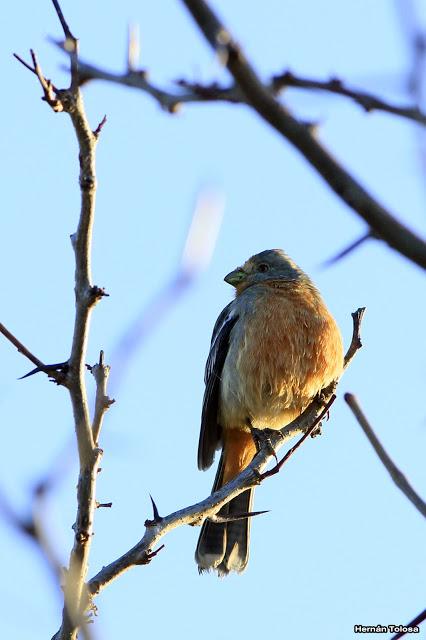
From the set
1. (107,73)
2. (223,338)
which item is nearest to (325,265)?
(107,73)

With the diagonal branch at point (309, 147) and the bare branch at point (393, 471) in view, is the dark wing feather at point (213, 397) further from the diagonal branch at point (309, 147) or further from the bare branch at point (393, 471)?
the diagonal branch at point (309, 147)

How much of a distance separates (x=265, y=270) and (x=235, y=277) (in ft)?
1.00

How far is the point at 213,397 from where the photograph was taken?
7992 mm

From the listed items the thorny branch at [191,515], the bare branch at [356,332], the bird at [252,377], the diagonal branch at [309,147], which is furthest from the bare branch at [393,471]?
the bird at [252,377]

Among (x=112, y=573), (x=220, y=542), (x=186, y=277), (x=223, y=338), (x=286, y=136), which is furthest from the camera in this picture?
(x=223, y=338)

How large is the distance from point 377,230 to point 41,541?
904 millimetres

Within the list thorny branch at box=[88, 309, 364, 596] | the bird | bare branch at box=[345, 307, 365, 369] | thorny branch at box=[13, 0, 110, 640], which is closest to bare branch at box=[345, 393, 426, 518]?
thorny branch at box=[13, 0, 110, 640]

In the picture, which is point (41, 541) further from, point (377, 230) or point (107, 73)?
point (107, 73)

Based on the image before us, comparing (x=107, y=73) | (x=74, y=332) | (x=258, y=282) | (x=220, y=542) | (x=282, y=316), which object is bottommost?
(x=107, y=73)

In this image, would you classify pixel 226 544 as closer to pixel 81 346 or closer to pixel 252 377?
pixel 252 377

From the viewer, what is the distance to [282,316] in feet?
24.9

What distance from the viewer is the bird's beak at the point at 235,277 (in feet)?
28.6

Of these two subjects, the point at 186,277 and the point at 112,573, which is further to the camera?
the point at 112,573

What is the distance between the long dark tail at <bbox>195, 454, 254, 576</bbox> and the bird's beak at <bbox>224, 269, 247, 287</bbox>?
7.70 feet
